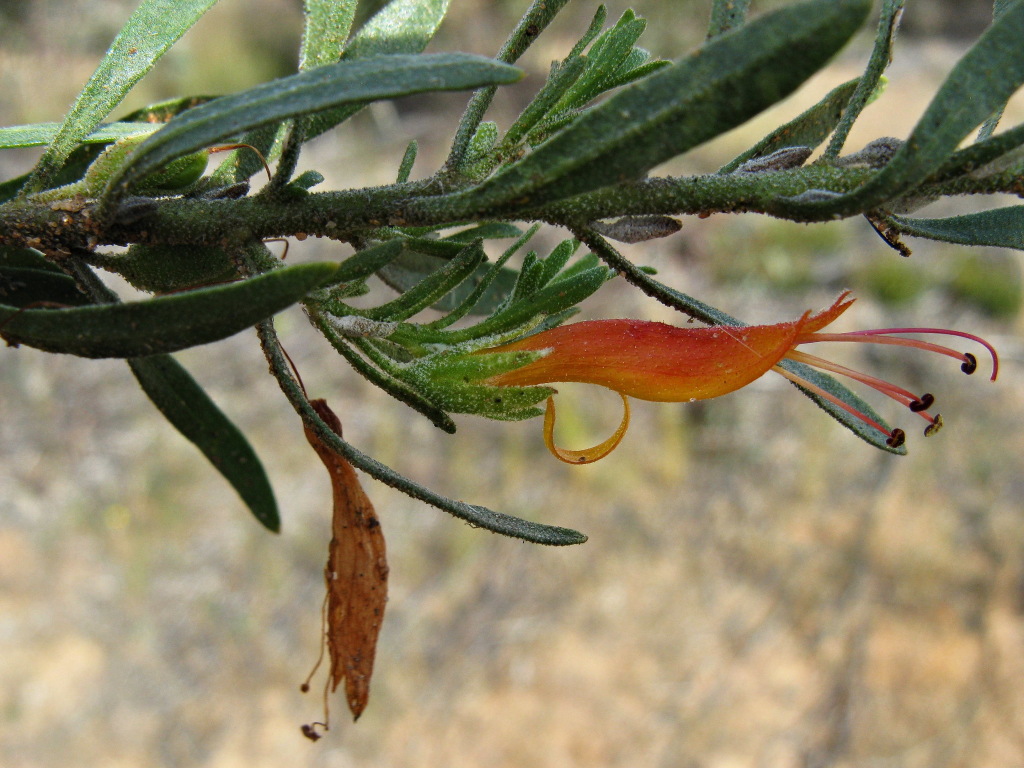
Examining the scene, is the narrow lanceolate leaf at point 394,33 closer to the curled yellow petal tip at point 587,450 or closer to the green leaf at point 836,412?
the curled yellow petal tip at point 587,450

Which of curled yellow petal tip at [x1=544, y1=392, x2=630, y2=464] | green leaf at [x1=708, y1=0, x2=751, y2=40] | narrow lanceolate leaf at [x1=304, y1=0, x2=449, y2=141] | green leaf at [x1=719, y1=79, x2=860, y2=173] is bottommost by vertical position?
curled yellow petal tip at [x1=544, y1=392, x2=630, y2=464]

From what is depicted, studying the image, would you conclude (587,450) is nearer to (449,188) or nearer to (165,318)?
(449,188)

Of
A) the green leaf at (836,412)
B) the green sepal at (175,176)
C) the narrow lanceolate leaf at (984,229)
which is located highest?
the green sepal at (175,176)

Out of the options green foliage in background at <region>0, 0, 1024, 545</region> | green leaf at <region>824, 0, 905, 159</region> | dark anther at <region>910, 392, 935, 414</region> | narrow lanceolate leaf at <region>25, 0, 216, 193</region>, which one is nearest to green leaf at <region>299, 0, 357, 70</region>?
green foliage in background at <region>0, 0, 1024, 545</region>

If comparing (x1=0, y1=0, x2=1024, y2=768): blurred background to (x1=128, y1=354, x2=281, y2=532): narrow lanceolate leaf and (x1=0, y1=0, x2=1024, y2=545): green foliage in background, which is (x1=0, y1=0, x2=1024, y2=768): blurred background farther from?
(x1=0, y1=0, x2=1024, y2=545): green foliage in background

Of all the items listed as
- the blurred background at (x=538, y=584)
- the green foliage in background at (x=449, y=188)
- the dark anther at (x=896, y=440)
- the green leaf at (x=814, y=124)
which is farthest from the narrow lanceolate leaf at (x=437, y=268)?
the blurred background at (x=538, y=584)

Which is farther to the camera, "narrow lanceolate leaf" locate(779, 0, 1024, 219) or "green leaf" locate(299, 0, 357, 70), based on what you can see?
"green leaf" locate(299, 0, 357, 70)

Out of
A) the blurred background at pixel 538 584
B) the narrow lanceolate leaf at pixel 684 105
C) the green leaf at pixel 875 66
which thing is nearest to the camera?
the narrow lanceolate leaf at pixel 684 105

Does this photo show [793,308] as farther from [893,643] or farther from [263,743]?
[263,743]
